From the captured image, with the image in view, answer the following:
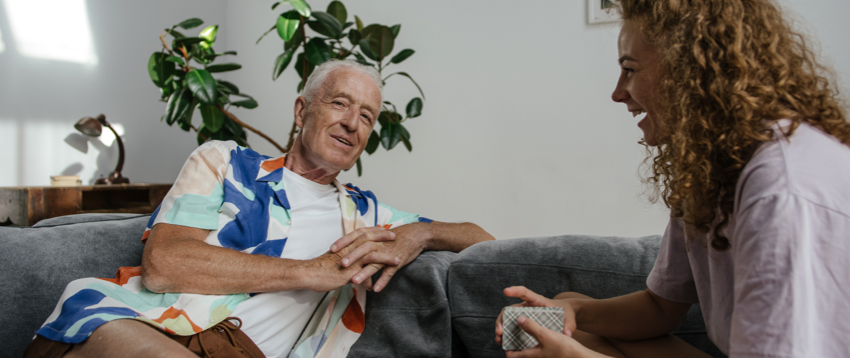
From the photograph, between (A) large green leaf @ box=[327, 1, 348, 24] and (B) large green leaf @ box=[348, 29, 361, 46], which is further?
(A) large green leaf @ box=[327, 1, 348, 24]

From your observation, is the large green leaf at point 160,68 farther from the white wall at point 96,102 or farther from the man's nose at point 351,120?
the man's nose at point 351,120

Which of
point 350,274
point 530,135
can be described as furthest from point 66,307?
point 530,135

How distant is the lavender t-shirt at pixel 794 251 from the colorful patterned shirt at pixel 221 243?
0.93 metres

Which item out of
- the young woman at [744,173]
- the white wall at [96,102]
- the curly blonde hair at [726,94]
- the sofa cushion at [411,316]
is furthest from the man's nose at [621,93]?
the white wall at [96,102]

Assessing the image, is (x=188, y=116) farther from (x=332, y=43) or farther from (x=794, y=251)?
(x=794, y=251)

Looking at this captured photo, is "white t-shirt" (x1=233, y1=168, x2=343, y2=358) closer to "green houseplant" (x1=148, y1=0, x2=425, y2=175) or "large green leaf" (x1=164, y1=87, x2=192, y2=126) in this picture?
"green houseplant" (x1=148, y1=0, x2=425, y2=175)

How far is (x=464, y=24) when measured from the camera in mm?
2955

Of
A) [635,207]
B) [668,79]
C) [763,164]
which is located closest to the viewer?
[763,164]

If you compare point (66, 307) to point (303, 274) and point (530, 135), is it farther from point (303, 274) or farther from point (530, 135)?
point (530, 135)

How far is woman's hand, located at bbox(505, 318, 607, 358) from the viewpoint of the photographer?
686 mm

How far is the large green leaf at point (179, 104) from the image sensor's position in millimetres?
2180

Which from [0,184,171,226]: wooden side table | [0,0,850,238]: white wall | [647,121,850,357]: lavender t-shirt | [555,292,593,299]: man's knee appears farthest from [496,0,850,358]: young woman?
[0,184,171,226]: wooden side table

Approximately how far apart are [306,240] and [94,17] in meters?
2.59

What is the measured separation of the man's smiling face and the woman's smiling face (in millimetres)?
852
